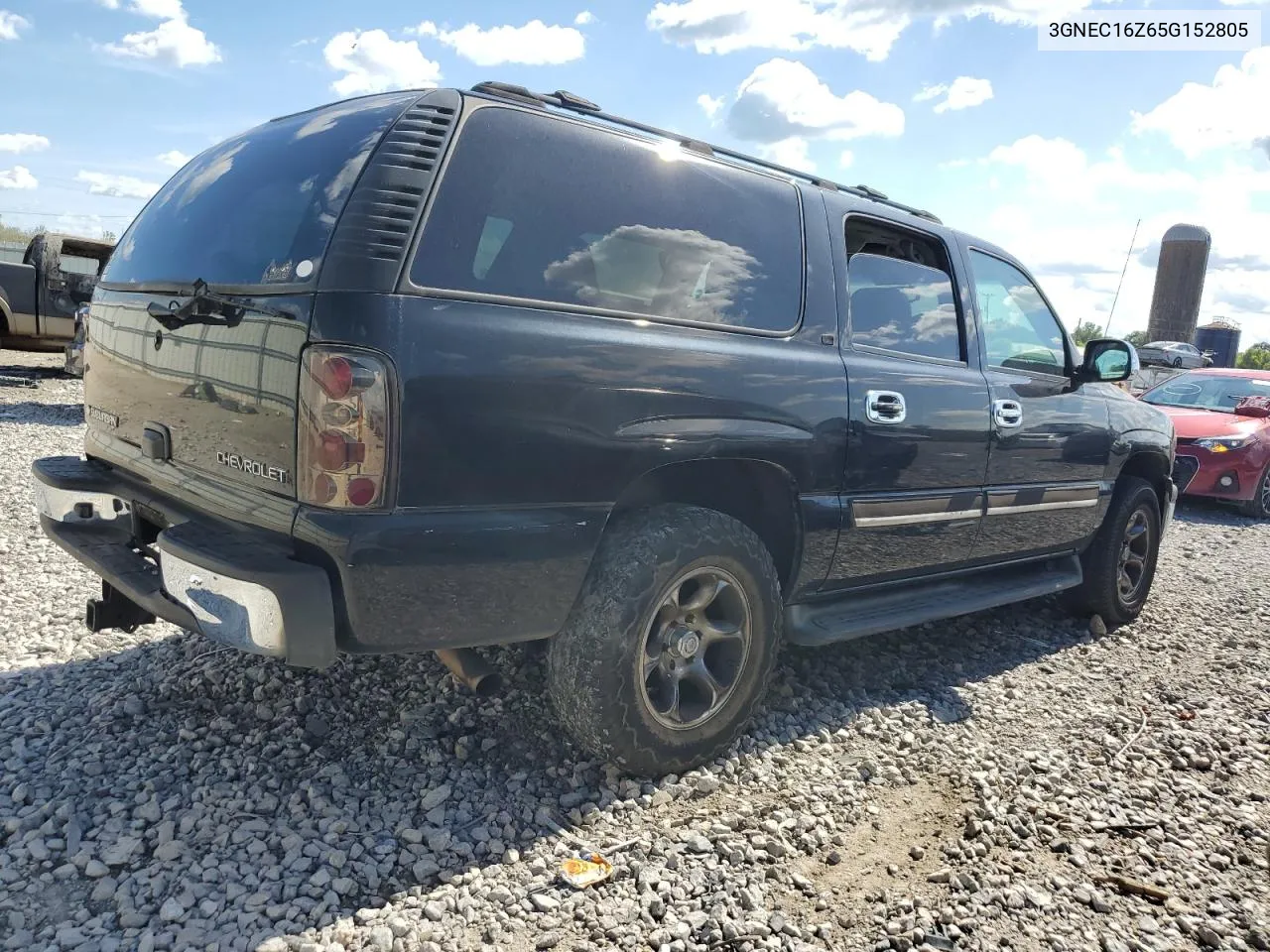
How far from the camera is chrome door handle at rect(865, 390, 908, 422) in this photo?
3.18 meters

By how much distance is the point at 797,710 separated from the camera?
341 cm

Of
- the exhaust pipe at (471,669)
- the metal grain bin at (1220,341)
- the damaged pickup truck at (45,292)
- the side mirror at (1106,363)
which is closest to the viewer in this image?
the exhaust pipe at (471,669)

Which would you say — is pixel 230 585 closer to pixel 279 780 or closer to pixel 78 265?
pixel 279 780

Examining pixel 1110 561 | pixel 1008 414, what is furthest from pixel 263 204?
pixel 1110 561

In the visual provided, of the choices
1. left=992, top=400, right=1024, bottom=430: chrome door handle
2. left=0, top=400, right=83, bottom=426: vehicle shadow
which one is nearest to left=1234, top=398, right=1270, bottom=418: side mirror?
left=992, top=400, right=1024, bottom=430: chrome door handle

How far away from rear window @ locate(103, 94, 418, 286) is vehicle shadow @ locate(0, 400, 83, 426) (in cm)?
734

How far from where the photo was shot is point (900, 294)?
139 inches

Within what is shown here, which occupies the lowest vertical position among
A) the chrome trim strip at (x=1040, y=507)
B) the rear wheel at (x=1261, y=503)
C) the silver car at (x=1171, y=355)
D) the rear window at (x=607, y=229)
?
the rear wheel at (x=1261, y=503)

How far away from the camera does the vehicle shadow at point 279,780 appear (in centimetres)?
215

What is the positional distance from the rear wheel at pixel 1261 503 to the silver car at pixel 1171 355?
7.75m

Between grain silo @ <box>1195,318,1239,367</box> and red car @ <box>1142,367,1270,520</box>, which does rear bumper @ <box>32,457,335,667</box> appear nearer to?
red car @ <box>1142,367,1270,520</box>

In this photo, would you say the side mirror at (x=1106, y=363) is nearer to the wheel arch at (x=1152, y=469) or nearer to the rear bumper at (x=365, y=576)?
the wheel arch at (x=1152, y=469)

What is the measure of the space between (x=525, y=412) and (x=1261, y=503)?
941 centimetres

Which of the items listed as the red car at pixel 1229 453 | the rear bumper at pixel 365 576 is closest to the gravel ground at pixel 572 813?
the rear bumper at pixel 365 576
